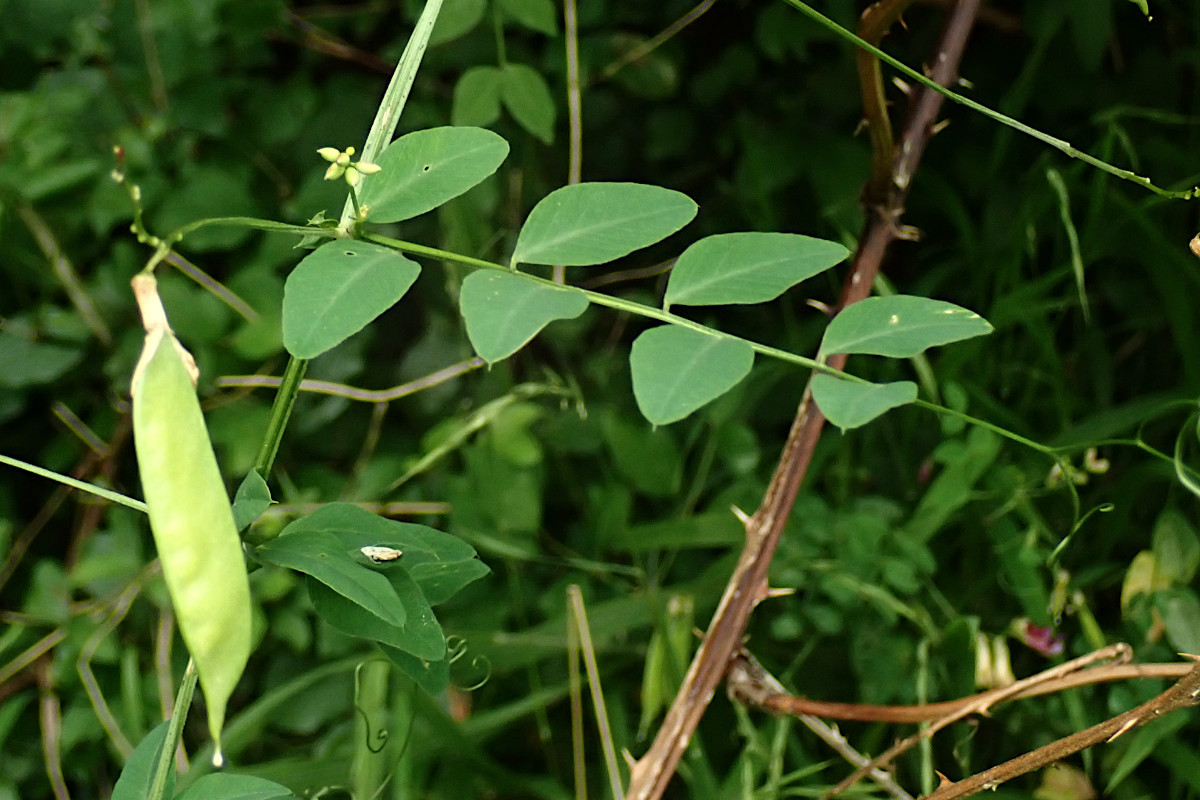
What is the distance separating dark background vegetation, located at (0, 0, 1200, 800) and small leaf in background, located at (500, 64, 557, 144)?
58mm

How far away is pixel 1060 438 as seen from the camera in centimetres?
113

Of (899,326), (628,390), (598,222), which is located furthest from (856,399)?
(628,390)

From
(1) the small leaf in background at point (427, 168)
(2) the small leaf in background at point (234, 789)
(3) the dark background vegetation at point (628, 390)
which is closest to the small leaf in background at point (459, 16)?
(3) the dark background vegetation at point (628, 390)

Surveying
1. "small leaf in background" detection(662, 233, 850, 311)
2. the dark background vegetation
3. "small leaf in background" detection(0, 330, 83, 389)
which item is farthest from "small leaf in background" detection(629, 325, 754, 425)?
"small leaf in background" detection(0, 330, 83, 389)

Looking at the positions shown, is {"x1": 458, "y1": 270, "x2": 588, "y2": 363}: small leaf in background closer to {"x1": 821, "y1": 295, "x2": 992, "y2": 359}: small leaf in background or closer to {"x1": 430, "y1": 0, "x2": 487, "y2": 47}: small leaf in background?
{"x1": 821, "y1": 295, "x2": 992, "y2": 359}: small leaf in background

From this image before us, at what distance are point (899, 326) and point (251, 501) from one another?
0.39m

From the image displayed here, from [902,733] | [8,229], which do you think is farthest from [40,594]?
[902,733]

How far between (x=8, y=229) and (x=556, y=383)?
2.54 ft

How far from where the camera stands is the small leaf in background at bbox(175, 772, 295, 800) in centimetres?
60

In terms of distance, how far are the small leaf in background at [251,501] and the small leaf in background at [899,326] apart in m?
0.34

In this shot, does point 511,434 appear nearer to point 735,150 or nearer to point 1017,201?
point 735,150

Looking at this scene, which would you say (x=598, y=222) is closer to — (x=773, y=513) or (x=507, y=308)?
(x=507, y=308)

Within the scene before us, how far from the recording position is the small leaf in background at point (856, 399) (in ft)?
1.82

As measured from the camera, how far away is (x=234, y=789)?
23.9 inches
